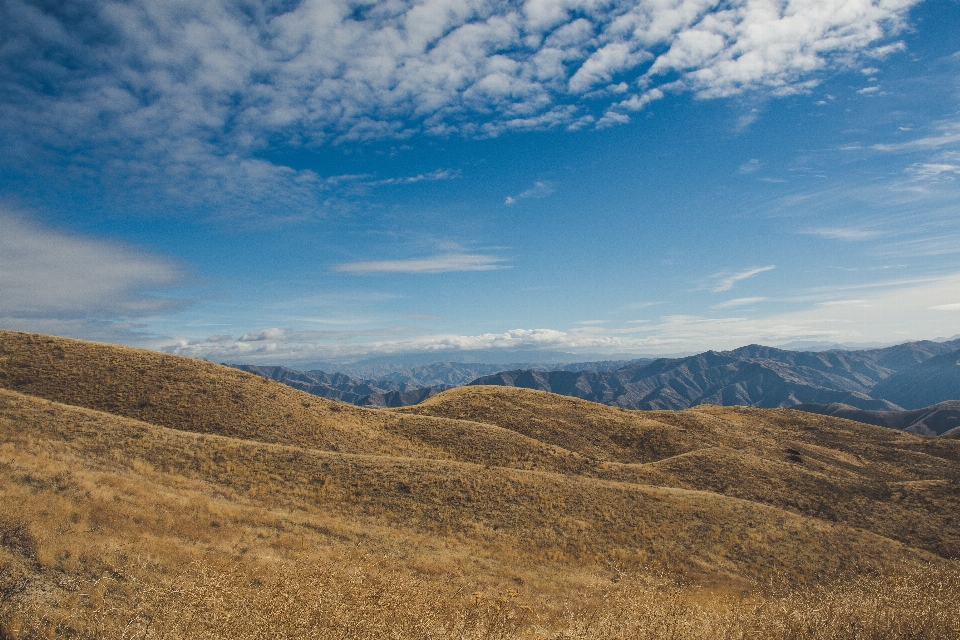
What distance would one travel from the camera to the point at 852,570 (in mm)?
25797

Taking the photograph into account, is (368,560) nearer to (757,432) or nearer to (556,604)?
(556,604)

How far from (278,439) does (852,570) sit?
4083 cm

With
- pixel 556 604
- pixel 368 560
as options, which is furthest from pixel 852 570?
pixel 368 560

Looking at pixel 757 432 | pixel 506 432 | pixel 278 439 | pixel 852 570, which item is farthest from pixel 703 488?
pixel 278 439

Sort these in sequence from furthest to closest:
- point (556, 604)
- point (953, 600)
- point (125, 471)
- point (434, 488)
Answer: point (434, 488)
point (125, 471)
point (556, 604)
point (953, 600)

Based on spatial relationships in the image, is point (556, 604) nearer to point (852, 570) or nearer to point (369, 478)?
point (369, 478)

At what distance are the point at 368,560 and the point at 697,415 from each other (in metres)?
60.4

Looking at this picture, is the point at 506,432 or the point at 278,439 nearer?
the point at 278,439

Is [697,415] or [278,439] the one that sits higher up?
[278,439]

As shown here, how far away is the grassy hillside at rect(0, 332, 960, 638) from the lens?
911 cm

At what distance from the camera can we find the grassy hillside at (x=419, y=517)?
29.9 ft

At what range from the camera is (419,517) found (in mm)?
26281

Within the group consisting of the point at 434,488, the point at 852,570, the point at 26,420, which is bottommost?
the point at 852,570

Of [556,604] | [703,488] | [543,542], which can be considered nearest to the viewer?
[556,604]
